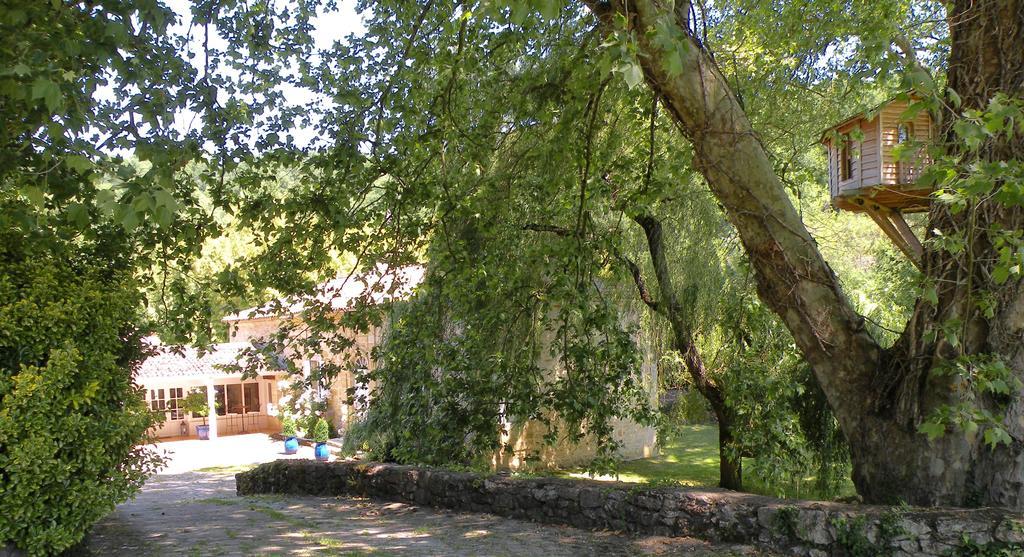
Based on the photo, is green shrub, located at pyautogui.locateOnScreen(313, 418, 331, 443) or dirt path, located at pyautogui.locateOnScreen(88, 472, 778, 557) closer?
dirt path, located at pyautogui.locateOnScreen(88, 472, 778, 557)

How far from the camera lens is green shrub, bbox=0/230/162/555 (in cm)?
537

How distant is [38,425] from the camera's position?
17.8 feet

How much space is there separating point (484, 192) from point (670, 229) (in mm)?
3741

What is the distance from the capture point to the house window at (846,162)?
7073 millimetres

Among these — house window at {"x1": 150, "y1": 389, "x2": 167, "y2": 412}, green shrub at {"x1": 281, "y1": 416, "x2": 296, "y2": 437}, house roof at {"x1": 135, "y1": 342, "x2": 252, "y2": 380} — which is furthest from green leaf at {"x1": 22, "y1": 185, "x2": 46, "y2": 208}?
house window at {"x1": 150, "y1": 389, "x2": 167, "y2": 412}

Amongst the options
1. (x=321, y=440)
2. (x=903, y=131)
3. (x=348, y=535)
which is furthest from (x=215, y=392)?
(x=903, y=131)

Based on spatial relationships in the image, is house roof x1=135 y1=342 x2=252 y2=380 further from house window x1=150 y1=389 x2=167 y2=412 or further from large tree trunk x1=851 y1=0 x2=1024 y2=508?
large tree trunk x1=851 y1=0 x2=1024 y2=508

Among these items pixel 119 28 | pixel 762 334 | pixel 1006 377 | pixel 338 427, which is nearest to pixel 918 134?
pixel 1006 377

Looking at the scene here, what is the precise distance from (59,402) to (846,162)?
6599mm

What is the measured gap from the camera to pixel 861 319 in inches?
247

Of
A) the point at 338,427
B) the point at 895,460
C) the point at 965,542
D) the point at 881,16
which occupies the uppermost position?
the point at 881,16

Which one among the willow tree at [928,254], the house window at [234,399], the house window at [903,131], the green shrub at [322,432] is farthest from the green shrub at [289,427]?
the house window at [903,131]

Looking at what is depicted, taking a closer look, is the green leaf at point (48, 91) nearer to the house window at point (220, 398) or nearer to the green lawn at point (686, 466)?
the green lawn at point (686, 466)

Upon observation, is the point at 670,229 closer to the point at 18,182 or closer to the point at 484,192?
the point at 484,192
